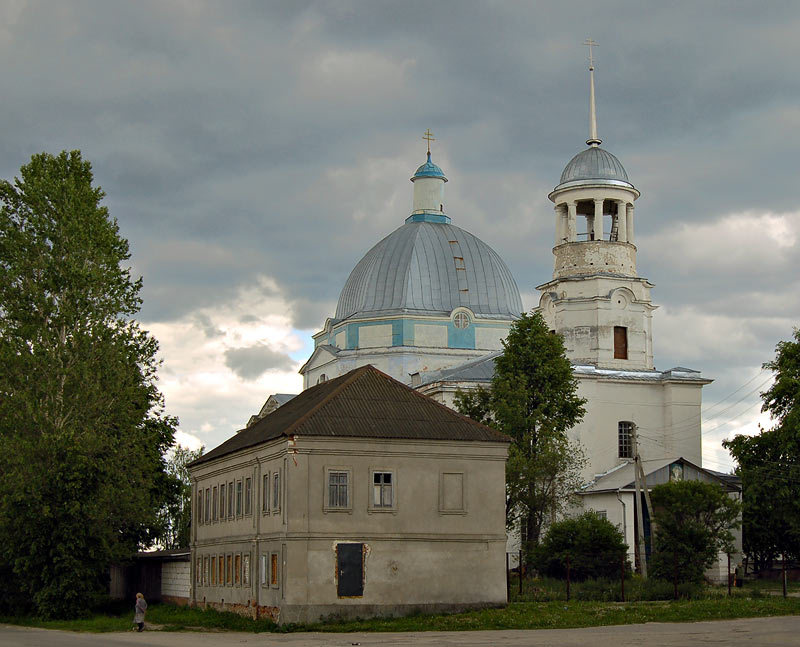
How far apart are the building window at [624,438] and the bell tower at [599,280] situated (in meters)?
2.45

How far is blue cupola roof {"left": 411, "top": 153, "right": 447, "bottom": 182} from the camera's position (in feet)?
213

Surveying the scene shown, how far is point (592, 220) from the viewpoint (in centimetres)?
5172

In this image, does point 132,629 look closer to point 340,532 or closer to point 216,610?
point 216,610

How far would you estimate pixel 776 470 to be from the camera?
46031 millimetres

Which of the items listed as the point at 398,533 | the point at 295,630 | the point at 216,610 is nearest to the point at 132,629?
the point at 216,610

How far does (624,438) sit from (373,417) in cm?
2214

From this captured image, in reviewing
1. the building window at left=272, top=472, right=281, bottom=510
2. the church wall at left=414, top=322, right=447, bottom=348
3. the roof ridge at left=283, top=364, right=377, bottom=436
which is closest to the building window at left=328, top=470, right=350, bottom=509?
the building window at left=272, top=472, right=281, bottom=510

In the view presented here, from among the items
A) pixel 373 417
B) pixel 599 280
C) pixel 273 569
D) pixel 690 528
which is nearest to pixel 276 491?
pixel 273 569

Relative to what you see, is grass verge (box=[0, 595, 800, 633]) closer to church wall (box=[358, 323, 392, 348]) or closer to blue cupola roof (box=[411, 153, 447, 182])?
church wall (box=[358, 323, 392, 348])

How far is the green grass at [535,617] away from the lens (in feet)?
89.7

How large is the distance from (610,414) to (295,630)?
25.0 meters

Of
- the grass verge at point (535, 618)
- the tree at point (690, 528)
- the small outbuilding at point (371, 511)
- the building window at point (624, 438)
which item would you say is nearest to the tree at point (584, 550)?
the tree at point (690, 528)

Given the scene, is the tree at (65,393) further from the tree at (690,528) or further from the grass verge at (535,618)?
the tree at (690,528)

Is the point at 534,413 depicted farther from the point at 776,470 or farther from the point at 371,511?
the point at 371,511
